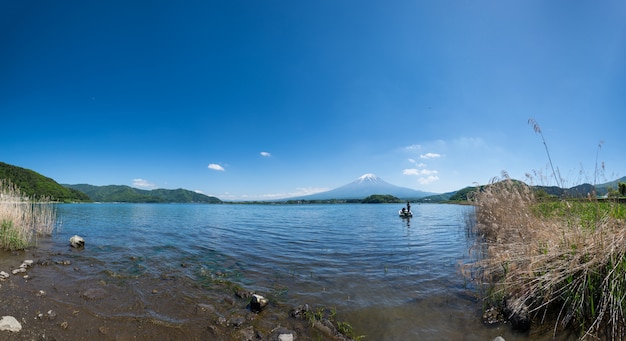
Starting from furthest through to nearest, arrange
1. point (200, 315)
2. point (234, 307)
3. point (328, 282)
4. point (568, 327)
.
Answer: point (328, 282)
point (234, 307)
point (200, 315)
point (568, 327)

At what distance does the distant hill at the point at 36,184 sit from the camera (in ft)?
249

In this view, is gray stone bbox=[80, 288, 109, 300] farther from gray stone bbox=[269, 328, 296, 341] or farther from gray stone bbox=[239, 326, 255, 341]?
gray stone bbox=[269, 328, 296, 341]

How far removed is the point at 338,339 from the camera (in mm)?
4711

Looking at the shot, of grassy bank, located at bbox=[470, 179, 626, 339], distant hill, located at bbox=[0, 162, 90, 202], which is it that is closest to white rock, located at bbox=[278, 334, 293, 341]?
grassy bank, located at bbox=[470, 179, 626, 339]

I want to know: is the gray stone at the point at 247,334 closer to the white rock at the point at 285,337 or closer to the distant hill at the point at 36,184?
the white rock at the point at 285,337

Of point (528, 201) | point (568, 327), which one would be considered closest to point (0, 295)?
point (568, 327)

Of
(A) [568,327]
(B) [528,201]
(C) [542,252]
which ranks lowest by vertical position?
(A) [568,327]

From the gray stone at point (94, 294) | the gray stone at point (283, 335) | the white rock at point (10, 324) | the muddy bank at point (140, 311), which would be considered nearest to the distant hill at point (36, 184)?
the muddy bank at point (140, 311)

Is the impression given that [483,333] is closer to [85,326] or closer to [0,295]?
[85,326]

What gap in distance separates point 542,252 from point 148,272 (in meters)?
11.3

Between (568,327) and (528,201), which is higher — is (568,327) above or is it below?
below

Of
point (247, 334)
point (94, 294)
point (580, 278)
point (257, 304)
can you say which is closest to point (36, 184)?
point (94, 294)

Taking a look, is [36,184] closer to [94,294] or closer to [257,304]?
[94,294]

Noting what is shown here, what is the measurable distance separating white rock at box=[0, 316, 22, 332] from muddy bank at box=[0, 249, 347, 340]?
9cm
